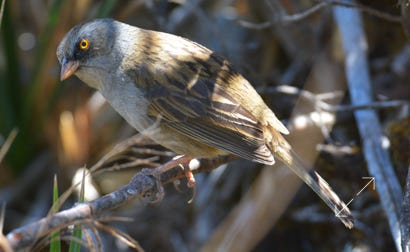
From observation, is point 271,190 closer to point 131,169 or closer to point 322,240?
point 322,240

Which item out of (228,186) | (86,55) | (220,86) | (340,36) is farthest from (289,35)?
(86,55)

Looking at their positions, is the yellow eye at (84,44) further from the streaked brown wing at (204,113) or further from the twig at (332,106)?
the twig at (332,106)

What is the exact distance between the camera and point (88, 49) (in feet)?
12.4

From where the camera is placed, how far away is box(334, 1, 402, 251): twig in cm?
351

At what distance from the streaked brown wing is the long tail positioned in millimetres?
139

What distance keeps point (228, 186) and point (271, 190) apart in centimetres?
74

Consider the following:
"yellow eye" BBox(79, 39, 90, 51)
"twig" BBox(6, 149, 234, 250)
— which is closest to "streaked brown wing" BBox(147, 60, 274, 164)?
"twig" BBox(6, 149, 234, 250)

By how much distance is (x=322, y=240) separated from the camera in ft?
15.9

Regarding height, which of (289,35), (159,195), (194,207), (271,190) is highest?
(289,35)

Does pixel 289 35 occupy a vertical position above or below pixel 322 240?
above

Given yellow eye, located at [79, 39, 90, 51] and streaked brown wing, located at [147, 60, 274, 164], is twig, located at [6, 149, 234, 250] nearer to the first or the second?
streaked brown wing, located at [147, 60, 274, 164]

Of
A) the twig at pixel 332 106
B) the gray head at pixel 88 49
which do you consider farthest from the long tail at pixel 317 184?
the gray head at pixel 88 49

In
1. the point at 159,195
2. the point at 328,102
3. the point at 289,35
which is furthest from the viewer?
the point at 289,35

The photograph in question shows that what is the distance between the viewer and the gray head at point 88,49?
12.2 ft
